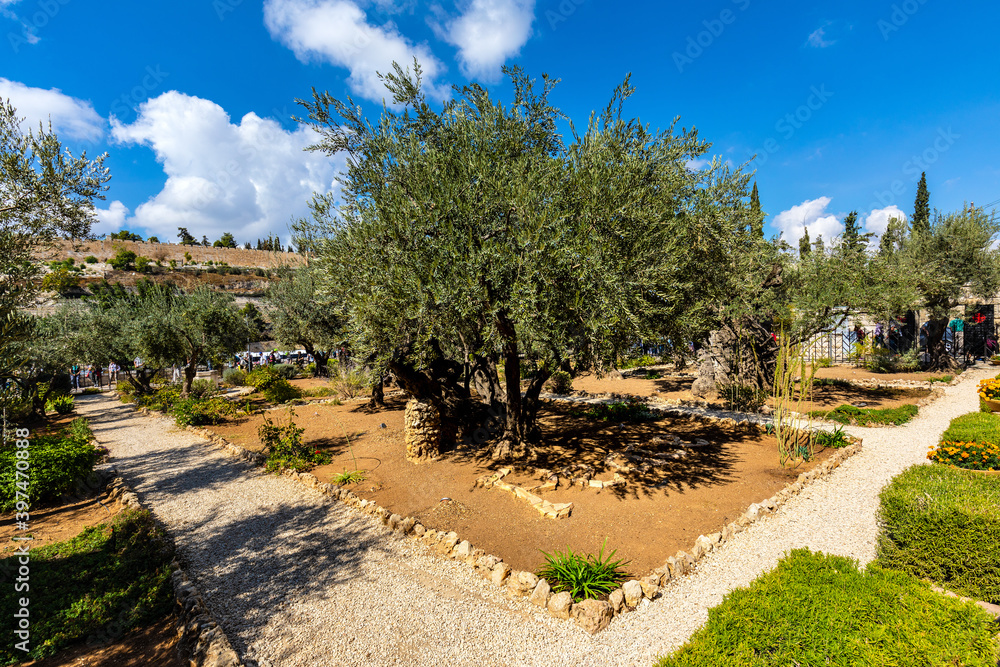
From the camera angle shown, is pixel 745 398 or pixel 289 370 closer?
pixel 745 398

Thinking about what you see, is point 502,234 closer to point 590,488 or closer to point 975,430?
point 590,488

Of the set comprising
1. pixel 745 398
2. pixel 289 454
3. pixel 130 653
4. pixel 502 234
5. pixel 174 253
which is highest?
pixel 174 253

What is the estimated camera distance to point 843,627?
11.1ft

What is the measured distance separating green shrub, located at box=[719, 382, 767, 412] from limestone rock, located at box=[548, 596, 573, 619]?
1197 cm

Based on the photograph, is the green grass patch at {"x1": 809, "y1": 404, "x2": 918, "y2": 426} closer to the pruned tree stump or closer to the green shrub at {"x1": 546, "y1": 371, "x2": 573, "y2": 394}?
the green shrub at {"x1": 546, "y1": 371, "x2": 573, "y2": 394}

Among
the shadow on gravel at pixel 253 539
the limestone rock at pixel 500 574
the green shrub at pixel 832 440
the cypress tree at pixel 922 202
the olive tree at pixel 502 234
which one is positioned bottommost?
the shadow on gravel at pixel 253 539

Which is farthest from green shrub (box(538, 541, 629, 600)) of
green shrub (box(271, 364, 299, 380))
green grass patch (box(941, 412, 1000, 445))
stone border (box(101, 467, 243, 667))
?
green shrub (box(271, 364, 299, 380))

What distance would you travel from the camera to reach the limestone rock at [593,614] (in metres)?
4.40

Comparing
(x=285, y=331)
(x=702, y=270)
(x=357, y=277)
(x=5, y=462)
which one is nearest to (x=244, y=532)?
(x=357, y=277)

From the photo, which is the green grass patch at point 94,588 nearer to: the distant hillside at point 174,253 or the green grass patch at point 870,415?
the green grass patch at point 870,415

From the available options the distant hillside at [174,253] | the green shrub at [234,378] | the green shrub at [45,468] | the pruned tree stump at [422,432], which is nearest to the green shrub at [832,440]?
the pruned tree stump at [422,432]

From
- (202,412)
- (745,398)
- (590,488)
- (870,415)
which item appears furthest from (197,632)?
(870,415)

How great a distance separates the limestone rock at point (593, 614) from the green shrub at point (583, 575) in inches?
10.0

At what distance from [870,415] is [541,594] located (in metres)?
13.1
